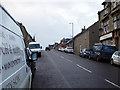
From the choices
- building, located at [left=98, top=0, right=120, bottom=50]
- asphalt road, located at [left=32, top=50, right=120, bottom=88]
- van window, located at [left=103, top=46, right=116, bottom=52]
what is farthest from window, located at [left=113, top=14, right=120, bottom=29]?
asphalt road, located at [left=32, top=50, right=120, bottom=88]

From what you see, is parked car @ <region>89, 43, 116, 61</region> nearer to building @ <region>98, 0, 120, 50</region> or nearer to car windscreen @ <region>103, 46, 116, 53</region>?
car windscreen @ <region>103, 46, 116, 53</region>

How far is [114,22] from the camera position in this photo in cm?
2378

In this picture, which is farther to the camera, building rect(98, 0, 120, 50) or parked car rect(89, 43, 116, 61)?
building rect(98, 0, 120, 50)

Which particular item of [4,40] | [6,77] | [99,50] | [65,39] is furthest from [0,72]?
[65,39]

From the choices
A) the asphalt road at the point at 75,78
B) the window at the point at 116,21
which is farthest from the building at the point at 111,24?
the asphalt road at the point at 75,78

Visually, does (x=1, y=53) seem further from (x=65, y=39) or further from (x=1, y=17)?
(x=65, y=39)

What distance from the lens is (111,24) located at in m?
24.7

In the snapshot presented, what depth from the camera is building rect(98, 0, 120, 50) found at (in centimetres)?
2244

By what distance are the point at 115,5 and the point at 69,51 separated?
21.9 m

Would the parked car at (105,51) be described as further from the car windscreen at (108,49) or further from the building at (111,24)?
the building at (111,24)

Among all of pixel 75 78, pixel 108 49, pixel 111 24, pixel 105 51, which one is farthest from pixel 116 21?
pixel 75 78

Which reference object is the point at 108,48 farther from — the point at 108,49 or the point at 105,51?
the point at 105,51

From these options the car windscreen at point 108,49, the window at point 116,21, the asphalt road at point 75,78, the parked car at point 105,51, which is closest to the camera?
the asphalt road at point 75,78

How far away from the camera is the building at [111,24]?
22.4 m
